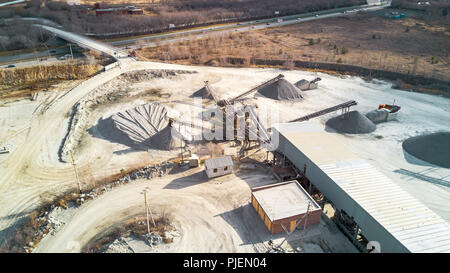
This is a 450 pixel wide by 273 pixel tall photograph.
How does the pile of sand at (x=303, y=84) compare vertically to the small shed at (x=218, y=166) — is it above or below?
above

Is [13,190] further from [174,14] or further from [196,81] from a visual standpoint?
[174,14]

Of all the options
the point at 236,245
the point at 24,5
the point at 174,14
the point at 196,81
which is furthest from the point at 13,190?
the point at 24,5

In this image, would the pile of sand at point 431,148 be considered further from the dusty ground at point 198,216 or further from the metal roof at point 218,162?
the metal roof at point 218,162

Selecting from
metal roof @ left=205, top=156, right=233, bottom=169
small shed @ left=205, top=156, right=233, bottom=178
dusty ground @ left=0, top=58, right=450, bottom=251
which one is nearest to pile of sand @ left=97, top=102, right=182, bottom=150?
dusty ground @ left=0, top=58, right=450, bottom=251

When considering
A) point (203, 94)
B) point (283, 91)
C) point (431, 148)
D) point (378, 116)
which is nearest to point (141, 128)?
point (203, 94)

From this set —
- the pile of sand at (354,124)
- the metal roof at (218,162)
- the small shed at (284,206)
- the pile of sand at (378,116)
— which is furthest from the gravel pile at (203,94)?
the small shed at (284,206)

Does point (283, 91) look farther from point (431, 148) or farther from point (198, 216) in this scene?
point (198, 216)

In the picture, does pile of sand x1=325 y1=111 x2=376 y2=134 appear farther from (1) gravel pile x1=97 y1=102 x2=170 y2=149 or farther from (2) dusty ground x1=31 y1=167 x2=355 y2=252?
(1) gravel pile x1=97 y1=102 x2=170 y2=149
